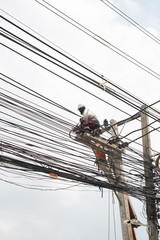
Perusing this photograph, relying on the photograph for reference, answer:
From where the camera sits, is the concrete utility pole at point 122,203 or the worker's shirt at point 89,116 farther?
the worker's shirt at point 89,116

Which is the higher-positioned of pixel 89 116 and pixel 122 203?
pixel 89 116

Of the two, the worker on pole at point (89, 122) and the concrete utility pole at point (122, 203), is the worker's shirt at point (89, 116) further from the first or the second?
the concrete utility pole at point (122, 203)

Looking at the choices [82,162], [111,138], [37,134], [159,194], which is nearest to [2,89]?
[37,134]

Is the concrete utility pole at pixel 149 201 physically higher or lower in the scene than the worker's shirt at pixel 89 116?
lower

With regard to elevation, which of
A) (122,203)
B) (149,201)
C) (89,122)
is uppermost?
(89,122)

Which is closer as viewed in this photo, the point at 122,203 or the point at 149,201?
the point at 122,203

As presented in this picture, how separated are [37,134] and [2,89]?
1138mm

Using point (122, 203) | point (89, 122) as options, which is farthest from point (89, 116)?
point (122, 203)

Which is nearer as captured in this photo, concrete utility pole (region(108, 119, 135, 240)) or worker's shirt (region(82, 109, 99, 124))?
concrete utility pole (region(108, 119, 135, 240))

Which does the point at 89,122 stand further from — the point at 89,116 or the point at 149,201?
the point at 149,201

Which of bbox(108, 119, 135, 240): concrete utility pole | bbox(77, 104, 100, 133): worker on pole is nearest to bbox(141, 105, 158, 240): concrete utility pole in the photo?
bbox(108, 119, 135, 240): concrete utility pole

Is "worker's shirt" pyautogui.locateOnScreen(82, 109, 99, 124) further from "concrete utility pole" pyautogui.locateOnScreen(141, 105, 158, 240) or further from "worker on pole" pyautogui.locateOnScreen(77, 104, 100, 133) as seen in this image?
"concrete utility pole" pyautogui.locateOnScreen(141, 105, 158, 240)

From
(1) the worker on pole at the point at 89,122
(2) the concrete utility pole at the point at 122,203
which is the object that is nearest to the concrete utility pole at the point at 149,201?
(2) the concrete utility pole at the point at 122,203

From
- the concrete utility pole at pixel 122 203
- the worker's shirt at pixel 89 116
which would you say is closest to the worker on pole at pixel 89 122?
the worker's shirt at pixel 89 116
